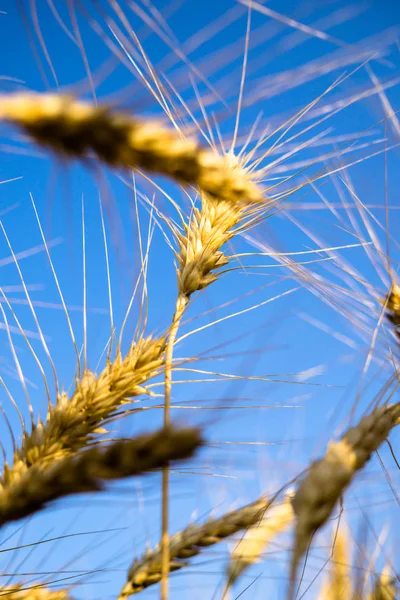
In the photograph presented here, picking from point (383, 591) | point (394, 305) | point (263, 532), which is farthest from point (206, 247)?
point (383, 591)

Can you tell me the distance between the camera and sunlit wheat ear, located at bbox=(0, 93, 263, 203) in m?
0.96

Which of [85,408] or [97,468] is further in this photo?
[85,408]

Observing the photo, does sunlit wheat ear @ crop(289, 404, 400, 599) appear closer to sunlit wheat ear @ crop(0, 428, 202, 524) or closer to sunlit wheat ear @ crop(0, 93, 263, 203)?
sunlit wheat ear @ crop(0, 428, 202, 524)

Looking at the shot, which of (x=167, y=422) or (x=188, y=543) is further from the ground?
(x=167, y=422)

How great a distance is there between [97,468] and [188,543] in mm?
1215

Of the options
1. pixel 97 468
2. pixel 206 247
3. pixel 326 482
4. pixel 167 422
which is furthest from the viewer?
pixel 206 247

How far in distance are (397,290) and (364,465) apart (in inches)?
33.1

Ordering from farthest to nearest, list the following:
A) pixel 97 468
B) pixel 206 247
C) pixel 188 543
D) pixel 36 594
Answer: pixel 206 247, pixel 188 543, pixel 36 594, pixel 97 468

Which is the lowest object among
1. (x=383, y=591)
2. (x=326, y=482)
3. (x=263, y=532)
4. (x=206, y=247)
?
(x=383, y=591)

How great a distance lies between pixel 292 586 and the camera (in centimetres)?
103

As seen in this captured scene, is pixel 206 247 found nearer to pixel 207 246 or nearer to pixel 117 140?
pixel 207 246

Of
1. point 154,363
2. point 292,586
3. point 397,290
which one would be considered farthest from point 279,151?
point 292,586

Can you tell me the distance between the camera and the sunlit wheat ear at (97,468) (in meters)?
0.88

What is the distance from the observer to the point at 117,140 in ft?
3.42
